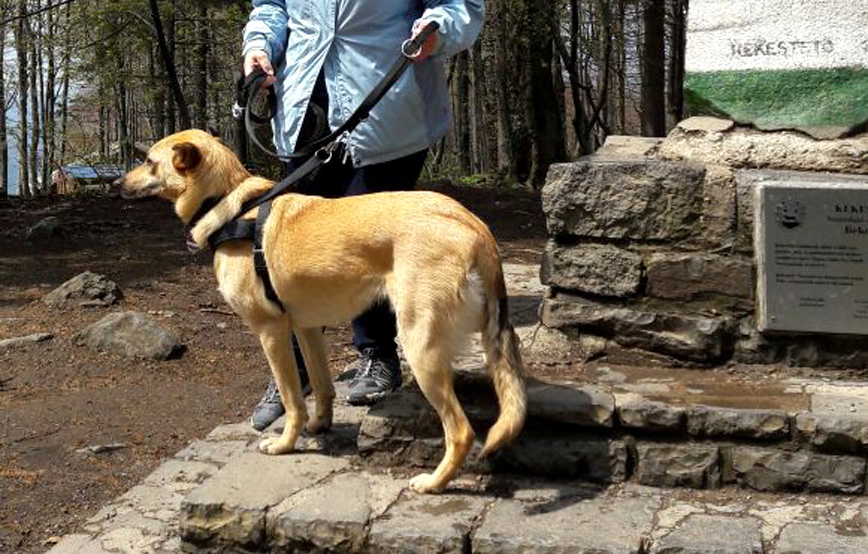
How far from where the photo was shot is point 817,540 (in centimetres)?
330

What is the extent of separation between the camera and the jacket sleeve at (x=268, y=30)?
452 centimetres

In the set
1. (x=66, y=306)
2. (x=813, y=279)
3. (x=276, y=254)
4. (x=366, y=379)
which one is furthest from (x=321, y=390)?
(x=66, y=306)

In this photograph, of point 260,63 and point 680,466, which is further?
point 260,63

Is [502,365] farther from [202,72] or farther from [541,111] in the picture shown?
[202,72]

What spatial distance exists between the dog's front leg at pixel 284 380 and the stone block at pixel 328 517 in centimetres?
40

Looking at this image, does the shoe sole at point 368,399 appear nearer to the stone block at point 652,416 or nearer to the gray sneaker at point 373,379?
the gray sneaker at point 373,379

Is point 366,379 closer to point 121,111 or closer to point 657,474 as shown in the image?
point 657,474

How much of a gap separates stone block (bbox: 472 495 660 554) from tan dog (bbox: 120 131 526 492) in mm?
257

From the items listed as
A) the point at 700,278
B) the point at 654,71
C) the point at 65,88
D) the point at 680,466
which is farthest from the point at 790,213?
the point at 65,88

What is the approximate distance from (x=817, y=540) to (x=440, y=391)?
130 cm

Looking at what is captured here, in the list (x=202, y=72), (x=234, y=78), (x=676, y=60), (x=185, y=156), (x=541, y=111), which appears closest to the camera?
(x=185, y=156)

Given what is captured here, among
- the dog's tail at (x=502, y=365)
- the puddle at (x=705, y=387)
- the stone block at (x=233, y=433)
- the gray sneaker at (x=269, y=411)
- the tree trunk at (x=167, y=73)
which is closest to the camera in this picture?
the dog's tail at (x=502, y=365)

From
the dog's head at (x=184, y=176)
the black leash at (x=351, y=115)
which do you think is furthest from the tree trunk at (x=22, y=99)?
the dog's head at (x=184, y=176)

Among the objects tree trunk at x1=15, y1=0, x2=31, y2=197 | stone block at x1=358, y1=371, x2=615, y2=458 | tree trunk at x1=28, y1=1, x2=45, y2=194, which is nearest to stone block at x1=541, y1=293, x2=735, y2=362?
stone block at x1=358, y1=371, x2=615, y2=458
